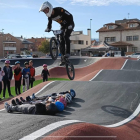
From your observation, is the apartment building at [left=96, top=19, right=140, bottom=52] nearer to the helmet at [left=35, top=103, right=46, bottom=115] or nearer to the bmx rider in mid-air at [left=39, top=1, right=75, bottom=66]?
the bmx rider in mid-air at [left=39, top=1, right=75, bottom=66]

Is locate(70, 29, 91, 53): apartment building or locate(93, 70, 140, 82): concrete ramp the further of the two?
locate(70, 29, 91, 53): apartment building

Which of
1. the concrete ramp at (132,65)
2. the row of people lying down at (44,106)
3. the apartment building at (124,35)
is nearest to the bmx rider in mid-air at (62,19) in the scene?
the row of people lying down at (44,106)

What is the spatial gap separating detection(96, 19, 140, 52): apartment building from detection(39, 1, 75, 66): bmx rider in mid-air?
45327 mm

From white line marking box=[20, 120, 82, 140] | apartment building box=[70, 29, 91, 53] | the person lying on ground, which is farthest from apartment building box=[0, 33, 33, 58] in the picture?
white line marking box=[20, 120, 82, 140]

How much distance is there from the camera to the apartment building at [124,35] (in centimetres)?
5075

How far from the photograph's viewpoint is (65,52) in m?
7.51

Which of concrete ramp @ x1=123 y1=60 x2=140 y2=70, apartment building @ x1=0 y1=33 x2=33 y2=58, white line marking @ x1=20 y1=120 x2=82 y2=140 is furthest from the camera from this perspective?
apartment building @ x1=0 y1=33 x2=33 y2=58

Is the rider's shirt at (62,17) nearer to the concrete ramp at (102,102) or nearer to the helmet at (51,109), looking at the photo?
the helmet at (51,109)

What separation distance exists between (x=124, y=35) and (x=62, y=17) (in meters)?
47.9

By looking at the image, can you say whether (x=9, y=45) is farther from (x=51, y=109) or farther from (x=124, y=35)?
(x=51, y=109)

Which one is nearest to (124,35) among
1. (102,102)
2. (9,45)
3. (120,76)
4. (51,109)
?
(9,45)

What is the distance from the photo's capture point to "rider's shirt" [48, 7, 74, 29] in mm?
6762

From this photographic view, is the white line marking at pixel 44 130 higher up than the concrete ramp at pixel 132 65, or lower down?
lower down

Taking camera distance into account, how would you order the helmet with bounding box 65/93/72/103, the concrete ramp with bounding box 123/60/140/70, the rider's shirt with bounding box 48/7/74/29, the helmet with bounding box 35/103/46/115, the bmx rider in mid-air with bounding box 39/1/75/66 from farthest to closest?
the concrete ramp with bounding box 123/60/140/70 < the helmet with bounding box 65/93/72/103 < the rider's shirt with bounding box 48/7/74/29 < the bmx rider in mid-air with bounding box 39/1/75/66 < the helmet with bounding box 35/103/46/115
